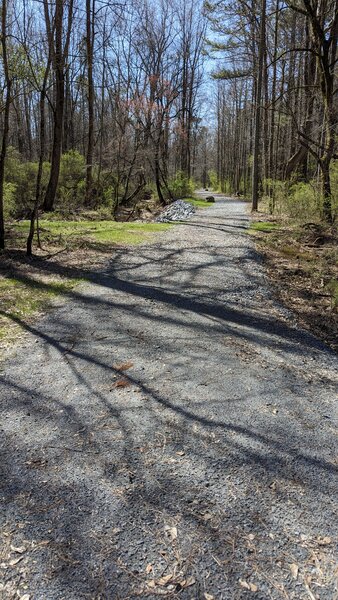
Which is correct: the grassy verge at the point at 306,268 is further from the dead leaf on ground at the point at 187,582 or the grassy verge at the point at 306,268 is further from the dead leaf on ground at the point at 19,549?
the dead leaf on ground at the point at 19,549

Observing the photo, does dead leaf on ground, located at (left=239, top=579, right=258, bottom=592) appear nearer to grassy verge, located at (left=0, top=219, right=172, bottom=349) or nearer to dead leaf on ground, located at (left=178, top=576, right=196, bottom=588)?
dead leaf on ground, located at (left=178, top=576, right=196, bottom=588)

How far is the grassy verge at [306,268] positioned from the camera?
5766 millimetres

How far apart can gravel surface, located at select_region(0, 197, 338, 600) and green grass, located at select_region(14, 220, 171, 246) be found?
Answer: 547 cm

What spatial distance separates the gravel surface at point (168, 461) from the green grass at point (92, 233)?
5.47m

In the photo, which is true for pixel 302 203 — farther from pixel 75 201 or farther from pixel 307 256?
pixel 75 201

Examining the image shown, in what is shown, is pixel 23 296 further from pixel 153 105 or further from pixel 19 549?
pixel 153 105

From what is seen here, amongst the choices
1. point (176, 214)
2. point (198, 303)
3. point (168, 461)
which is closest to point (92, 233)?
point (198, 303)

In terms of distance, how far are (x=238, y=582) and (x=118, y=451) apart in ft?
3.61

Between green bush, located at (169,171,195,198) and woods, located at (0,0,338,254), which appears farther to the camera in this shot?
green bush, located at (169,171,195,198)

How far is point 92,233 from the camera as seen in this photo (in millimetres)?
11672

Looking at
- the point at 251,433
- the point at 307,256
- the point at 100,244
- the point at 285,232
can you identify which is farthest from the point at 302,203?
the point at 251,433

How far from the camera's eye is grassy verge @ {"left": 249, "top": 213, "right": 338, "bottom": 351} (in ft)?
18.9

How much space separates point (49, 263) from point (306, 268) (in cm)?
512

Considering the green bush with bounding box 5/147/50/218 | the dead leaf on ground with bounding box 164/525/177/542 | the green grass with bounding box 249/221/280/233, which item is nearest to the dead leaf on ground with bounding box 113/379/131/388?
the dead leaf on ground with bounding box 164/525/177/542
